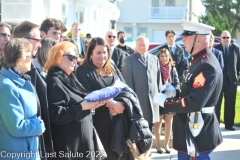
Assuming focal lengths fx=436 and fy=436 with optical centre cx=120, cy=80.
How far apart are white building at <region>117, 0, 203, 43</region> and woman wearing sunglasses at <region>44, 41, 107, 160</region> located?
3601cm

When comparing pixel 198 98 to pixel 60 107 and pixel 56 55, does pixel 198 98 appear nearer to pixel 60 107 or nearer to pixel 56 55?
pixel 60 107

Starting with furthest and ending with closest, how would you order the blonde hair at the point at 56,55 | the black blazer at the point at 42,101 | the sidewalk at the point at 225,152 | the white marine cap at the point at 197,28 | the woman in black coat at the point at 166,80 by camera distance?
the woman in black coat at the point at 166,80
the sidewalk at the point at 225,152
the white marine cap at the point at 197,28
the blonde hair at the point at 56,55
the black blazer at the point at 42,101

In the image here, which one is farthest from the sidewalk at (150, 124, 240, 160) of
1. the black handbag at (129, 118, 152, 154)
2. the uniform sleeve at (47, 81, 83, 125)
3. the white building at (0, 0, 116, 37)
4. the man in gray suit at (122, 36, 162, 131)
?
the white building at (0, 0, 116, 37)

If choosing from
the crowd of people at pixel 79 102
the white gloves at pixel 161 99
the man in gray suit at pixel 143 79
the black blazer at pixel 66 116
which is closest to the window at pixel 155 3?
the man in gray suit at pixel 143 79

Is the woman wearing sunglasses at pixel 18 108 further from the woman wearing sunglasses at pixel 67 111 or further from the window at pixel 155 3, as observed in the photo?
the window at pixel 155 3

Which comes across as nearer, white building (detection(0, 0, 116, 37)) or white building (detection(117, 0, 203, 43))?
white building (detection(0, 0, 116, 37))

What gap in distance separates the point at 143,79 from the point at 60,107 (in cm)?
317

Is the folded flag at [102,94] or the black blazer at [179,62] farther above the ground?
the folded flag at [102,94]

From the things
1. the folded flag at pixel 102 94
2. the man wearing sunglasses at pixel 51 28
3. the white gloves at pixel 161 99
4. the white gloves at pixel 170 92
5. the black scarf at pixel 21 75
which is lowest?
the white gloves at pixel 161 99

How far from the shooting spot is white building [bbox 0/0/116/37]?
54.3ft

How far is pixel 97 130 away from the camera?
464 centimetres

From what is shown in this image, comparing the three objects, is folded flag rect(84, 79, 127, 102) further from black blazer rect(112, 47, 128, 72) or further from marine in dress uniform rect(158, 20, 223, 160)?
black blazer rect(112, 47, 128, 72)

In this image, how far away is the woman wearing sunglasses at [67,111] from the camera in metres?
3.95

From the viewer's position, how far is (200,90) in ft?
13.7
